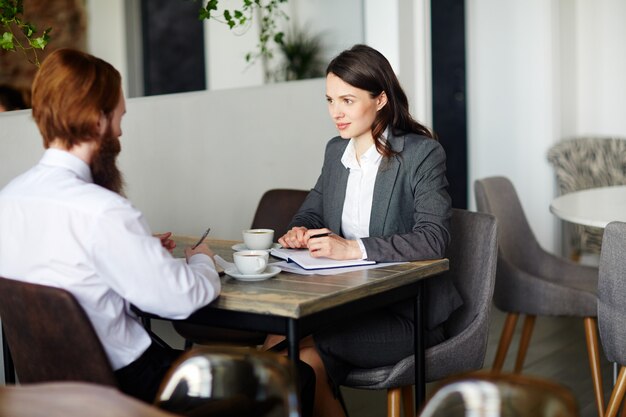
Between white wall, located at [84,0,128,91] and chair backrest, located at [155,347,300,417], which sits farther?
white wall, located at [84,0,128,91]

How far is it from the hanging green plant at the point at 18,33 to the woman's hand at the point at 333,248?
110cm

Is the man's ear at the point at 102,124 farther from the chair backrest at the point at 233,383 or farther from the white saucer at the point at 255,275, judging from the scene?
the chair backrest at the point at 233,383

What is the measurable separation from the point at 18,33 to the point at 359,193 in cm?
129

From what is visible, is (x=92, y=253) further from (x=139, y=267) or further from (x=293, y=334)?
(x=293, y=334)

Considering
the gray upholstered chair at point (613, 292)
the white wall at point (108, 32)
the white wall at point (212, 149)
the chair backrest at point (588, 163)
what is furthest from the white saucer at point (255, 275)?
the chair backrest at point (588, 163)

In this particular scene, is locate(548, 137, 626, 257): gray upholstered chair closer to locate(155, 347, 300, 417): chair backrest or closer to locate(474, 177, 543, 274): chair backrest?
locate(474, 177, 543, 274): chair backrest

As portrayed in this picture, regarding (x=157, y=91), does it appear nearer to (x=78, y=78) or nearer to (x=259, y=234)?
(x=259, y=234)

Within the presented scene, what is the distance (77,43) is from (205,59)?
73 cm

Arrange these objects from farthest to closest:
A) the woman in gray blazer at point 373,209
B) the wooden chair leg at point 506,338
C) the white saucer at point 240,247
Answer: the wooden chair leg at point 506,338, the white saucer at point 240,247, the woman in gray blazer at point 373,209

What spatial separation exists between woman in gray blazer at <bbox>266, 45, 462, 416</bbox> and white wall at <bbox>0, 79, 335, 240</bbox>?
927 mm

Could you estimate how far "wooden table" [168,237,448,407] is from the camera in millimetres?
2018

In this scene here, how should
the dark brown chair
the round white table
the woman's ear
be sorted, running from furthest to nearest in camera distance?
the round white table < the dark brown chair < the woman's ear

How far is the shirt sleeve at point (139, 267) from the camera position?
1921 millimetres

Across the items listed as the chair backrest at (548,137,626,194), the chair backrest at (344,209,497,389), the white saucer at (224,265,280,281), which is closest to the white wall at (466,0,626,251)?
the chair backrest at (548,137,626,194)
